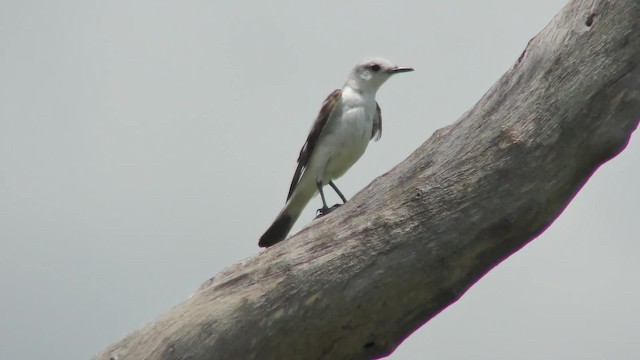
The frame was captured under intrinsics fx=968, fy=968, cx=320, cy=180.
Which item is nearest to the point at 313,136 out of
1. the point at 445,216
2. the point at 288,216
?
the point at 288,216

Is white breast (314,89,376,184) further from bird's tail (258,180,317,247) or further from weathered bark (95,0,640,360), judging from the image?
weathered bark (95,0,640,360)

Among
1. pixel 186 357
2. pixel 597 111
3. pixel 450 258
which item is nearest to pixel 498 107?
pixel 597 111

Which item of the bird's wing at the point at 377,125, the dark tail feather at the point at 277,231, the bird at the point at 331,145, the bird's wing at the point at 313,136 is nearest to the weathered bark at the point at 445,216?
the dark tail feather at the point at 277,231

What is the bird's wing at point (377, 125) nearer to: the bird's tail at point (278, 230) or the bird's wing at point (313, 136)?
the bird's wing at point (313, 136)

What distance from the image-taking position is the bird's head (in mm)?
9023

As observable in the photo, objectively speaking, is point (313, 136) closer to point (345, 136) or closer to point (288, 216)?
point (345, 136)

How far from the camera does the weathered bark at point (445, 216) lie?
4.63 meters

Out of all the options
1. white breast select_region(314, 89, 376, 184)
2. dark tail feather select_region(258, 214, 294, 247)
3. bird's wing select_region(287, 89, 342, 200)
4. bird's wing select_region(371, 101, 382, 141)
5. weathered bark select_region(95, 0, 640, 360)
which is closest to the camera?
weathered bark select_region(95, 0, 640, 360)

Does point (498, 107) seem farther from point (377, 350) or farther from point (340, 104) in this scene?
point (340, 104)

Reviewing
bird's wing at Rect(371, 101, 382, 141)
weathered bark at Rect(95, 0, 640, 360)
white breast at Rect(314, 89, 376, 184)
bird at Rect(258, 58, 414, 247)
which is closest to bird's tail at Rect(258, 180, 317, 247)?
bird at Rect(258, 58, 414, 247)

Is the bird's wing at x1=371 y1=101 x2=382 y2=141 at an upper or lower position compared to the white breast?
upper

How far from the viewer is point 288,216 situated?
8.62m

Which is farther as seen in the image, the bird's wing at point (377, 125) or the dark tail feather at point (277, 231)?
the bird's wing at point (377, 125)

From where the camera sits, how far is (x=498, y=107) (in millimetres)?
4887
